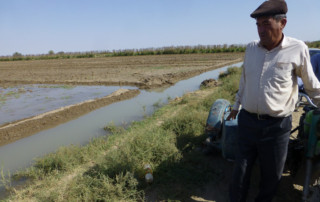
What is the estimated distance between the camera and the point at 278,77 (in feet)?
5.84

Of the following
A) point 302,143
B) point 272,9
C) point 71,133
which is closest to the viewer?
point 272,9

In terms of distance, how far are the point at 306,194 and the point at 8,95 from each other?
13163 millimetres

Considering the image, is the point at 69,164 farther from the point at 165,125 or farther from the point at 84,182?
the point at 165,125

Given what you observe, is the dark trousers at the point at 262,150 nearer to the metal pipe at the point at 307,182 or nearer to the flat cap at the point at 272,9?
the metal pipe at the point at 307,182

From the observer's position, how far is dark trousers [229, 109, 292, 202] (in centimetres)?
191

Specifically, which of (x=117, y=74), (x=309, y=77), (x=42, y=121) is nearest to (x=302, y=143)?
(x=309, y=77)

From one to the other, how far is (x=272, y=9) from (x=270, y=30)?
16 centimetres

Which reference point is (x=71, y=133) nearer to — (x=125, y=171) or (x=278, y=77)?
(x=125, y=171)

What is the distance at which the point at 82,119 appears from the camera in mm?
7008

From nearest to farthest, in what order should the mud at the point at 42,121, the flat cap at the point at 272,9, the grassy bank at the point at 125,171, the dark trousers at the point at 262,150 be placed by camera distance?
the flat cap at the point at 272,9 → the dark trousers at the point at 262,150 → the grassy bank at the point at 125,171 → the mud at the point at 42,121

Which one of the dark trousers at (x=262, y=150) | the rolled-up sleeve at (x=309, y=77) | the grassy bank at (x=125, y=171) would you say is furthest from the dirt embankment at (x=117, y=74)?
the rolled-up sleeve at (x=309, y=77)

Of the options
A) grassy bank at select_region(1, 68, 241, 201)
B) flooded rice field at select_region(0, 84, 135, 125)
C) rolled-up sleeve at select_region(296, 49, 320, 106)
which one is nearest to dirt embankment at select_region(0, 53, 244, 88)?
flooded rice field at select_region(0, 84, 135, 125)

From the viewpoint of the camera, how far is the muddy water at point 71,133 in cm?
472

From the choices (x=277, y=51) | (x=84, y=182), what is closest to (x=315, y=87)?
(x=277, y=51)
